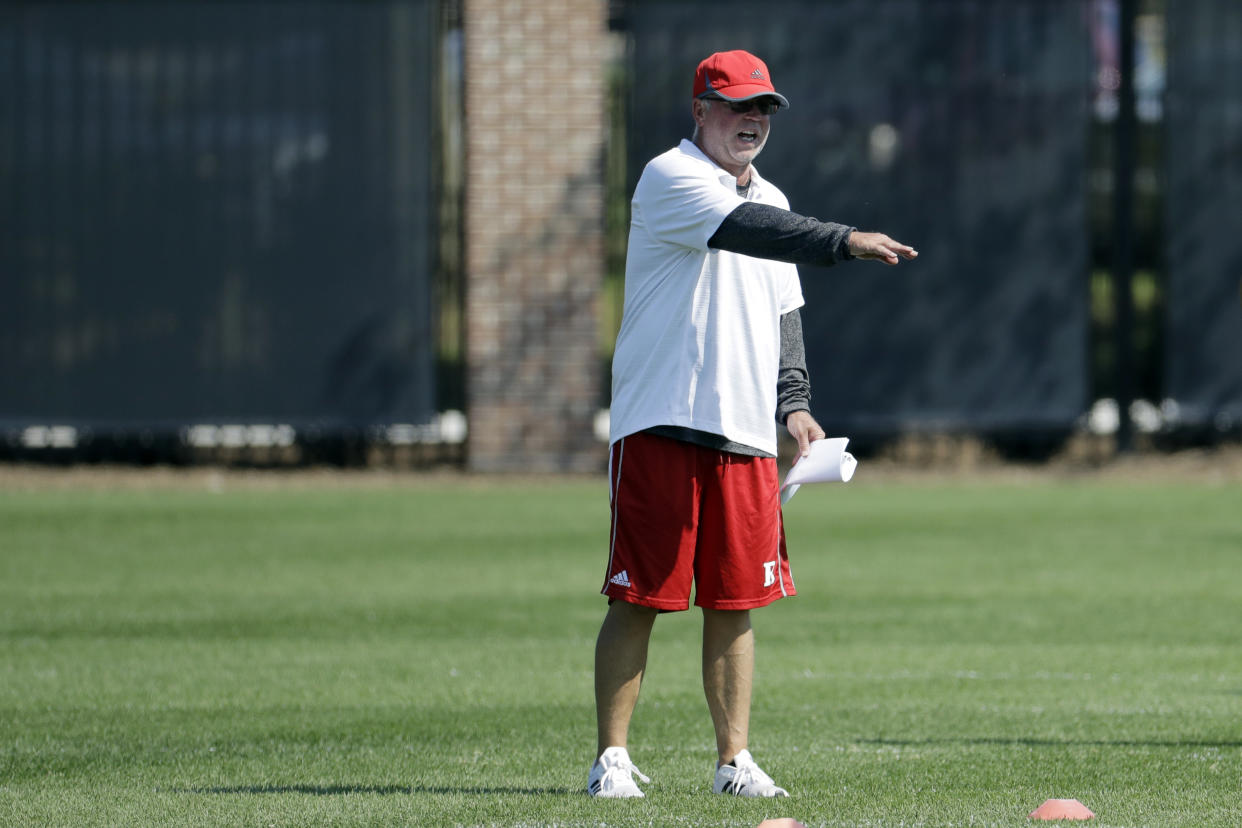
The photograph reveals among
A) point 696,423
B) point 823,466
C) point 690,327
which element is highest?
point 690,327

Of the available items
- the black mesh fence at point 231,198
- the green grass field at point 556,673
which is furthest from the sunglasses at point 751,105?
the black mesh fence at point 231,198

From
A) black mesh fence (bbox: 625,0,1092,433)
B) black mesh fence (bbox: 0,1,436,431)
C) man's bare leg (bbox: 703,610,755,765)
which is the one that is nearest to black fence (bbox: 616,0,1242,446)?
black mesh fence (bbox: 625,0,1092,433)

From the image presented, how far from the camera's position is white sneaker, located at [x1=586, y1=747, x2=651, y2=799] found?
18.4 feet

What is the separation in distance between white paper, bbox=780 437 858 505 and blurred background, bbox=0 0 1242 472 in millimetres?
12790

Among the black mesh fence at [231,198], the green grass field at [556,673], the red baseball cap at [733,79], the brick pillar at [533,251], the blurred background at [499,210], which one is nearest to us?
the red baseball cap at [733,79]

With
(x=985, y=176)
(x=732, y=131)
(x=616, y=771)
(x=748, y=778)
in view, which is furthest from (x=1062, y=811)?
(x=985, y=176)

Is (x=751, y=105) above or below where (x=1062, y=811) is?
above

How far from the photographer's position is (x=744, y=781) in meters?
5.64

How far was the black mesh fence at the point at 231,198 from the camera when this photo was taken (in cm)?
1892

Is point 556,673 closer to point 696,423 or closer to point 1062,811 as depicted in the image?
point 696,423

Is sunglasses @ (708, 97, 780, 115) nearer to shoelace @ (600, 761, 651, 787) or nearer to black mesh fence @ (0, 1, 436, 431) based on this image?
shoelace @ (600, 761, 651, 787)

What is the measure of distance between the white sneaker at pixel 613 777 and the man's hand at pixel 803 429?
3.37ft

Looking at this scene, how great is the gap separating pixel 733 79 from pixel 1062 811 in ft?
7.33

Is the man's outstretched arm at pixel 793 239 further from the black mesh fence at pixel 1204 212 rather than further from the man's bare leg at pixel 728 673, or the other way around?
the black mesh fence at pixel 1204 212
